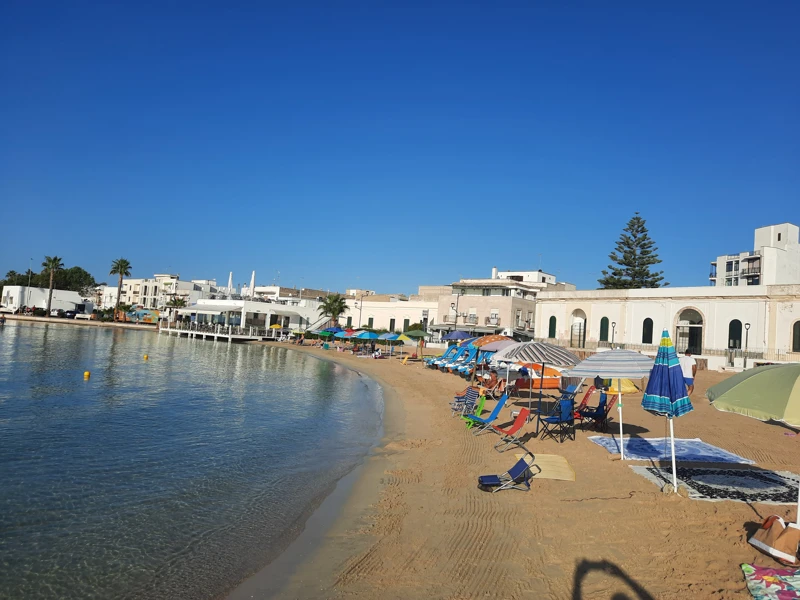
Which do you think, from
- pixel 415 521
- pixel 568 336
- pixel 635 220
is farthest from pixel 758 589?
pixel 635 220

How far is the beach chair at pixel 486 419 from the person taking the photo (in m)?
13.2

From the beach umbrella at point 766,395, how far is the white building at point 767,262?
43.1 meters

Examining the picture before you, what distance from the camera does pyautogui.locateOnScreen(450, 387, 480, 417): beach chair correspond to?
1588 centimetres

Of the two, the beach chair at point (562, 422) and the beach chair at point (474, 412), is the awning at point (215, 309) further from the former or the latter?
the beach chair at point (562, 422)

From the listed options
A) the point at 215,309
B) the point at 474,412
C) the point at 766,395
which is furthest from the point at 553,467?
the point at 215,309

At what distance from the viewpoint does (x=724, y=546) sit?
606 cm

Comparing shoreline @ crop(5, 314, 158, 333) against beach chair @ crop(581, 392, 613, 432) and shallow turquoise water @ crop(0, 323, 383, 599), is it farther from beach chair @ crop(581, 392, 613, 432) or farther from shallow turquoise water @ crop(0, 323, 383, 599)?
beach chair @ crop(581, 392, 613, 432)

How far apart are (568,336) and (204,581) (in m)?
40.1

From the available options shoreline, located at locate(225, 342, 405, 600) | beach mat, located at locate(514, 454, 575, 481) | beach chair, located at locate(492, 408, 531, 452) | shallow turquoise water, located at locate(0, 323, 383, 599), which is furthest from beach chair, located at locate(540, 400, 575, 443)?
shallow turquoise water, located at locate(0, 323, 383, 599)

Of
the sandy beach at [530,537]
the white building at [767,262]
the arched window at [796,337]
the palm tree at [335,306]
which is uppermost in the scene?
the white building at [767,262]

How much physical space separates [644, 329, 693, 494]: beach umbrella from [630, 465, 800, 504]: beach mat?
0.54 m

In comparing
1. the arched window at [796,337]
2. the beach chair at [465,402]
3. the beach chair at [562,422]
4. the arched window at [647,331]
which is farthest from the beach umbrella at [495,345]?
the arched window at [647,331]

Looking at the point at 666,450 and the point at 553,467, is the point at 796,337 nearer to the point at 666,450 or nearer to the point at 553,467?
the point at 666,450

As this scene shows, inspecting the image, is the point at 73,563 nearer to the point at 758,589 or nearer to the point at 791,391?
the point at 758,589
